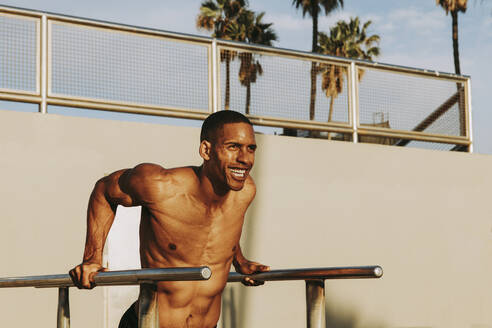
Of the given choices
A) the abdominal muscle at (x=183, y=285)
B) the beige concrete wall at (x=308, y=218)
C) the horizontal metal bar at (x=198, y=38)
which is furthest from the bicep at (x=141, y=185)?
the horizontal metal bar at (x=198, y=38)

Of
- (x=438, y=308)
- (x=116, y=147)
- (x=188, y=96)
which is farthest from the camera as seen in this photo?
(x=438, y=308)

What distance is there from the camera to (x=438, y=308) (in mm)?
7270

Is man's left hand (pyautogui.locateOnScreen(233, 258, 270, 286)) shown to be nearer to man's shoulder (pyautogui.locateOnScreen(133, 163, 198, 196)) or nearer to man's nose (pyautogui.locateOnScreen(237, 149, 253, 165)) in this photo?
man's shoulder (pyautogui.locateOnScreen(133, 163, 198, 196))

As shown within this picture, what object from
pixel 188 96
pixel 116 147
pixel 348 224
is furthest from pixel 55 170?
pixel 348 224

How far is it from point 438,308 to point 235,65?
11.3 feet

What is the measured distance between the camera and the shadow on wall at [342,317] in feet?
22.1

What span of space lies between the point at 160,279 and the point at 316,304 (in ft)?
2.67

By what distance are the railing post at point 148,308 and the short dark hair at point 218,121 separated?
88 centimetres

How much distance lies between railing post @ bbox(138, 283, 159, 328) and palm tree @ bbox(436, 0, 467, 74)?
22.9 meters

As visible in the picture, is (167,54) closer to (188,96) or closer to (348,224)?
(188,96)

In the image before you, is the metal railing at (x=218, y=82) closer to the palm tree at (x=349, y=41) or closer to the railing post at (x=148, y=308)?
the railing post at (x=148, y=308)

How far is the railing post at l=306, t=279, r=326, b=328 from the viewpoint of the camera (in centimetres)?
262

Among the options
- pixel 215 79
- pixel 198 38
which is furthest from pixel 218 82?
pixel 198 38

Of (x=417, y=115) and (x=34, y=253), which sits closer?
(x=34, y=253)
